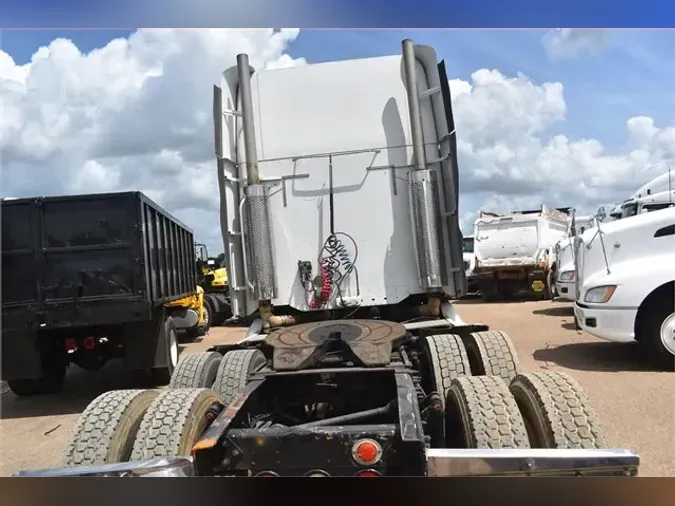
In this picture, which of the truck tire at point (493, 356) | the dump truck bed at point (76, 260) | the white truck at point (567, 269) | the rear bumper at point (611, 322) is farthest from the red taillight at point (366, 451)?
the white truck at point (567, 269)

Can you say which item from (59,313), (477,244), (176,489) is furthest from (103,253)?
(477,244)

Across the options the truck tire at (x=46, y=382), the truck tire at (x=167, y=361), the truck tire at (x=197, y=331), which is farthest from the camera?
the truck tire at (x=197, y=331)

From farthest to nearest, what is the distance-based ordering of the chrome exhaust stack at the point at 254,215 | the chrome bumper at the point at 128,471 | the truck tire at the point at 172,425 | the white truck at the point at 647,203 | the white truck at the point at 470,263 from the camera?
the white truck at the point at 470,263, the white truck at the point at 647,203, the chrome exhaust stack at the point at 254,215, the truck tire at the point at 172,425, the chrome bumper at the point at 128,471

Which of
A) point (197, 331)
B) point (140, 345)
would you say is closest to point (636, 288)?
point (140, 345)

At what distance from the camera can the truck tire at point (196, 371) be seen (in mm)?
4707

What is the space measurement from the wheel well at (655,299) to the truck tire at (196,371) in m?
5.36

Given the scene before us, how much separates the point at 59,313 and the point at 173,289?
232 centimetres

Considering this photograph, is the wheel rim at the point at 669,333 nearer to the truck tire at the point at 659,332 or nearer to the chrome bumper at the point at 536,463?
the truck tire at the point at 659,332

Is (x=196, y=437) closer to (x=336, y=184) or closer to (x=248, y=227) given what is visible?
(x=248, y=227)

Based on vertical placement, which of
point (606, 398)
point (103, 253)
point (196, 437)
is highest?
point (103, 253)

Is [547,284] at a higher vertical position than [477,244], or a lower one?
lower

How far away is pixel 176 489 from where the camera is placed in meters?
2.27

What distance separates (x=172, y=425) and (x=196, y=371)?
159cm

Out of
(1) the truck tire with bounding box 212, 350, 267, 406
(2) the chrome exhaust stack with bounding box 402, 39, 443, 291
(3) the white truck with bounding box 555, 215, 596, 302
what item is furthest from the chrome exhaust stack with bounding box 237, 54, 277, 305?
(3) the white truck with bounding box 555, 215, 596, 302
